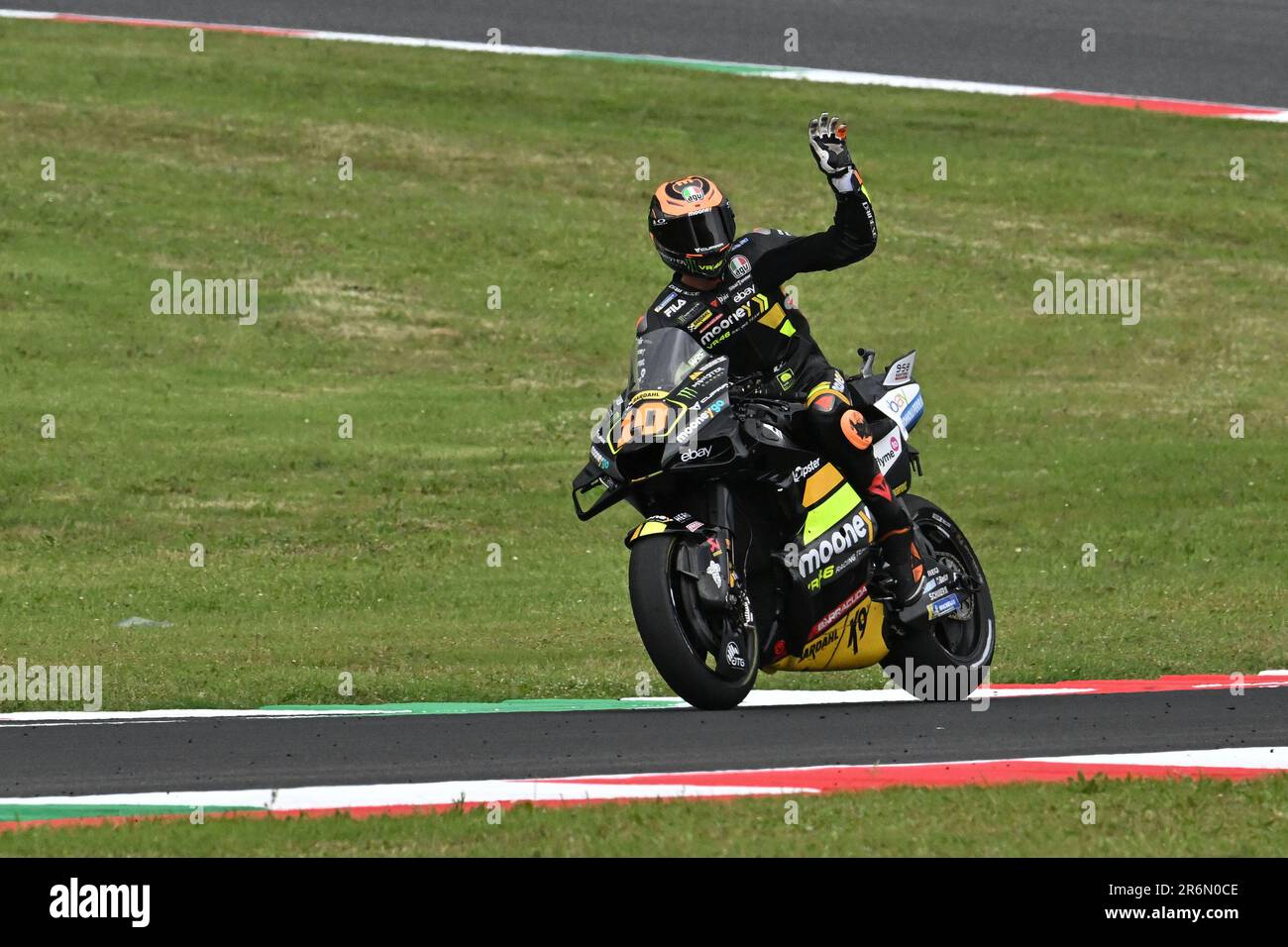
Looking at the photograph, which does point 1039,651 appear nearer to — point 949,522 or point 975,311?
point 949,522

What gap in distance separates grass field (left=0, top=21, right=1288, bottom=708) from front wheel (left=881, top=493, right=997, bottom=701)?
38.5 inches

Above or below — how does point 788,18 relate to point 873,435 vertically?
Result: above

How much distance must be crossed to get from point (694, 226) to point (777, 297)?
0.59 m

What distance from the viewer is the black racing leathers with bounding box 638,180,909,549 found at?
924 centimetres

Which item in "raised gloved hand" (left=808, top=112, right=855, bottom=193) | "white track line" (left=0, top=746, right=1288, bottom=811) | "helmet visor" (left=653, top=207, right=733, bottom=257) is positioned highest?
"raised gloved hand" (left=808, top=112, right=855, bottom=193)

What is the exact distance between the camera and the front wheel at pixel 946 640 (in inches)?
388

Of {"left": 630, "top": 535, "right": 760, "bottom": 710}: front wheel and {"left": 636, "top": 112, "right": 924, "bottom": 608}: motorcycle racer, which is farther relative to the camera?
{"left": 636, "top": 112, "right": 924, "bottom": 608}: motorcycle racer

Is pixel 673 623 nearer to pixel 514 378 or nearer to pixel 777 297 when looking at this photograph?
pixel 777 297

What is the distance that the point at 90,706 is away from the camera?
397 inches

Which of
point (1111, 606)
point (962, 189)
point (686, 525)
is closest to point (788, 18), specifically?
point (962, 189)

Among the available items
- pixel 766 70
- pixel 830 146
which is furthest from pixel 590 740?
Answer: pixel 766 70

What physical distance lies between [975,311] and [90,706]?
13.5m
